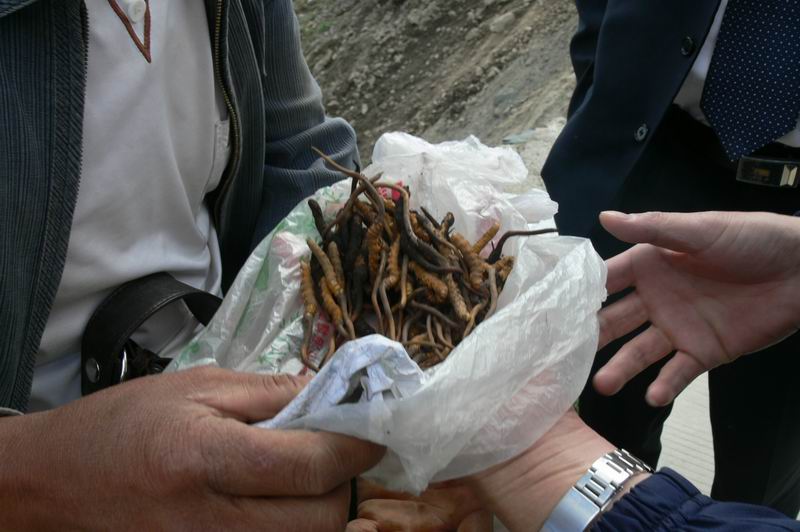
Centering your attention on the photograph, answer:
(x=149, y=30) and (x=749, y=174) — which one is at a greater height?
(x=149, y=30)

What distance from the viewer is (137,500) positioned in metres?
0.75

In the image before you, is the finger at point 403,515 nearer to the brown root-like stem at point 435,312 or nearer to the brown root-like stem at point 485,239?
the brown root-like stem at point 435,312

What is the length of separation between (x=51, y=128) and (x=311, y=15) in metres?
6.36

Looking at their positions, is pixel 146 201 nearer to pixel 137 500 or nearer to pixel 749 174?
pixel 137 500

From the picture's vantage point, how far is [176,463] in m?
0.74

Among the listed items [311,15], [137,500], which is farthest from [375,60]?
[137,500]


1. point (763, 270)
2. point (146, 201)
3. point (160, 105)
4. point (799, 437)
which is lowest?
point (799, 437)

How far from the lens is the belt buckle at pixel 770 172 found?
1.56 meters

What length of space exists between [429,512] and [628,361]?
48cm

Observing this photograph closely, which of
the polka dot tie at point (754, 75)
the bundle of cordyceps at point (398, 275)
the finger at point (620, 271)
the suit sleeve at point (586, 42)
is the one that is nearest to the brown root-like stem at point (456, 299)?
the bundle of cordyceps at point (398, 275)

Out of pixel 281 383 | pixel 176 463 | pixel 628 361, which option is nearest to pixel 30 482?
pixel 176 463

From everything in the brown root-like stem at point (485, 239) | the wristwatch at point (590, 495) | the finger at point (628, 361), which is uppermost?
the brown root-like stem at point (485, 239)

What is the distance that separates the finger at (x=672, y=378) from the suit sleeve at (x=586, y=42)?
914 millimetres

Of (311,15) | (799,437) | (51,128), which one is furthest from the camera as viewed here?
(311,15)
